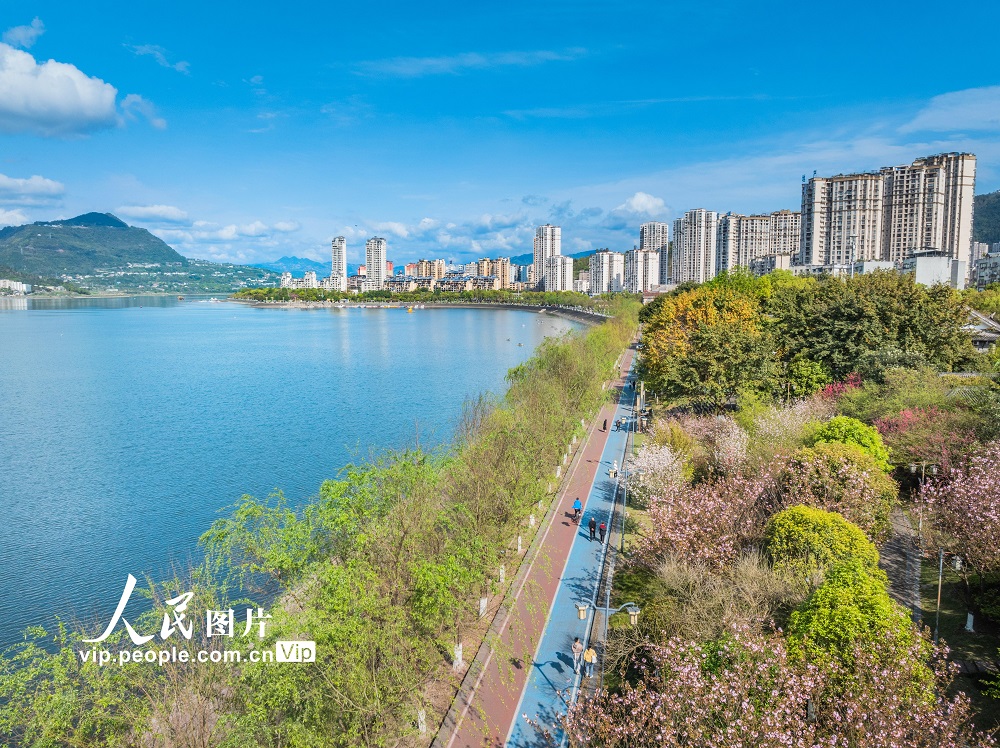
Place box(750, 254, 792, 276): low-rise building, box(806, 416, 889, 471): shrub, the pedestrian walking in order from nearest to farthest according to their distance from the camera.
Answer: the pedestrian walking
box(806, 416, 889, 471): shrub
box(750, 254, 792, 276): low-rise building

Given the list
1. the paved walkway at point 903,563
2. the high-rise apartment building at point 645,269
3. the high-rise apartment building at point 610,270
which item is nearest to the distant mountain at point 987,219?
the high-rise apartment building at point 645,269

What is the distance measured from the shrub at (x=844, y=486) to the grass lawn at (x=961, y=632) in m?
1.08

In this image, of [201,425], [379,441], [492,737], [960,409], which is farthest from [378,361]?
[492,737]

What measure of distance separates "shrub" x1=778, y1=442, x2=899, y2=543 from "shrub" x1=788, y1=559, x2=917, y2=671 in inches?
152

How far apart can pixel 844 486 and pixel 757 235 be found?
3960 inches

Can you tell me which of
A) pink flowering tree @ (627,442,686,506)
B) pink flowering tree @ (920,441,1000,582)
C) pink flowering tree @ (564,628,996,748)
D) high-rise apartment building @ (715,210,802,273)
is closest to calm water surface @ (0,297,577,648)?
pink flowering tree @ (627,442,686,506)

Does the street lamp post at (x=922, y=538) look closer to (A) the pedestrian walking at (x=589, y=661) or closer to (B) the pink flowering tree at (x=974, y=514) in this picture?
(B) the pink flowering tree at (x=974, y=514)

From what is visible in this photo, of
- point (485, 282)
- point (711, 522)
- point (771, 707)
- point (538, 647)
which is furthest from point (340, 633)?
point (485, 282)

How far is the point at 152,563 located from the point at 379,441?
1092cm

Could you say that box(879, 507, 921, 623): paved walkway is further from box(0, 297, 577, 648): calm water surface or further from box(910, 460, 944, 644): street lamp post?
box(0, 297, 577, 648): calm water surface

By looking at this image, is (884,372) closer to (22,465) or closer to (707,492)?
(707,492)

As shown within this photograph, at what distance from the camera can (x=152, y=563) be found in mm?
16266

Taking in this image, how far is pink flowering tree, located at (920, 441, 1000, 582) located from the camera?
32.8ft

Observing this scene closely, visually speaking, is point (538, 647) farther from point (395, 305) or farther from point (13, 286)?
point (13, 286)
